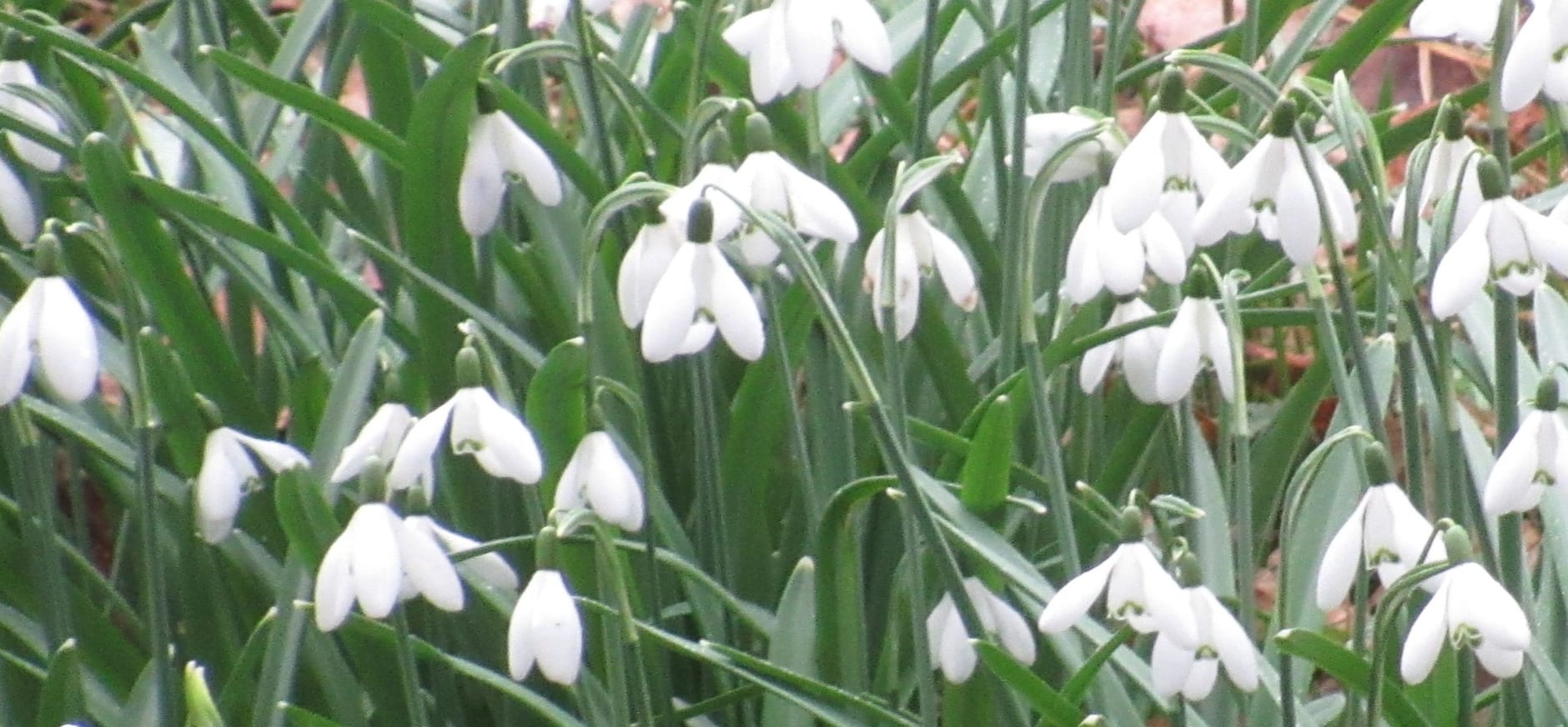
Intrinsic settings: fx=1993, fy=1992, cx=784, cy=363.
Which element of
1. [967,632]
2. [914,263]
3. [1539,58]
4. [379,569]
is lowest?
[967,632]

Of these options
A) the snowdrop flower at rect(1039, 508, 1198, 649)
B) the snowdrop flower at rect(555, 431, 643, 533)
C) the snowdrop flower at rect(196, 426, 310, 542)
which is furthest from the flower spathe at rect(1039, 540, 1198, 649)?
the snowdrop flower at rect(196, 426, 310, 542)

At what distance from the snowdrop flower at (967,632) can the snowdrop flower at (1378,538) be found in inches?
11.1

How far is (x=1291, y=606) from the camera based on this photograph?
1.79m

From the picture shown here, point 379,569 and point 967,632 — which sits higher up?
point 379,569

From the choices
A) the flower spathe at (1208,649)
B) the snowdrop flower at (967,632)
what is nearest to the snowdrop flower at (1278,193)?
the flower spathe at (1208,649)

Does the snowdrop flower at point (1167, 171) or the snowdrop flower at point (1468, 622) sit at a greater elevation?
the snowdrop flower at point (1167, 171)

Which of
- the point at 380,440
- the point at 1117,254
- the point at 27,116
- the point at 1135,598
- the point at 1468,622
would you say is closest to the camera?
the point at 1468,622

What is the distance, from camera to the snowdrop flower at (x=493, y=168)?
1.66 meters

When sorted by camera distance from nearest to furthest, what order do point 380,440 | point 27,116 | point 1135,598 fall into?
1. point 1135,598
2. point 380,440
3. point 27,116

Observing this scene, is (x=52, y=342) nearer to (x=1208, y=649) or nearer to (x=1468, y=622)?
(x=1208, y=649)

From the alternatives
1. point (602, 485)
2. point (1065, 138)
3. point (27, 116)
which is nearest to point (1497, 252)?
point (1065, 138)

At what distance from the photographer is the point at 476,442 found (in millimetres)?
1442

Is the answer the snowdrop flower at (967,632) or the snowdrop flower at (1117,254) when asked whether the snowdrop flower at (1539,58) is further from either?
the snowdrop flower at (967,632)

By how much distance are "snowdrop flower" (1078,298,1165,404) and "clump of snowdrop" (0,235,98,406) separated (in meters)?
0.79
